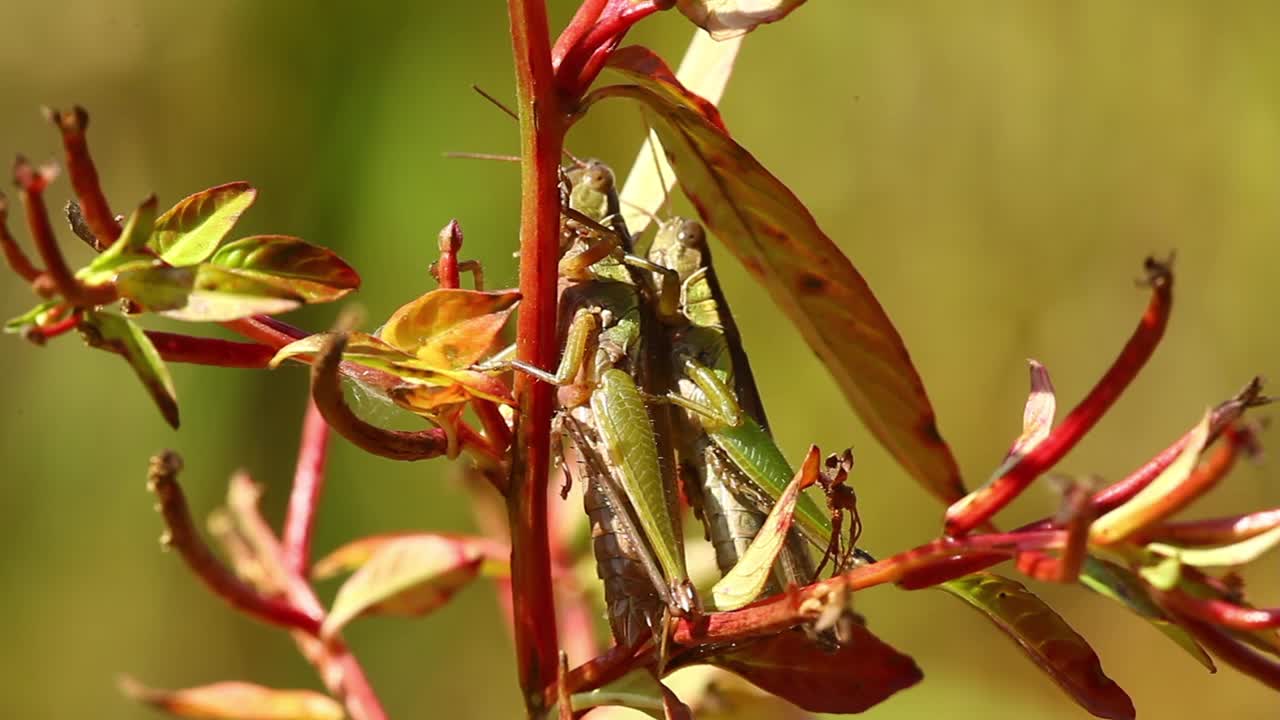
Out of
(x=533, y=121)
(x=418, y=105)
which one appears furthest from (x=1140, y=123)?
(x=533, y=121)

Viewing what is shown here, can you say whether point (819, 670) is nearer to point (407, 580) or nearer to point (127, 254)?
point (407, 580)

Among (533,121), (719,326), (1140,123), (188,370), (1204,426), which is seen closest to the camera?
(1204,426)

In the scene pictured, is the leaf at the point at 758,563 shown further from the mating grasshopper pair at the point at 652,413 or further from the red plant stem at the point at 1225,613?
the red plant stem at the point at 1225,613

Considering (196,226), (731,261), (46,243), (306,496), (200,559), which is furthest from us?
(731,261)

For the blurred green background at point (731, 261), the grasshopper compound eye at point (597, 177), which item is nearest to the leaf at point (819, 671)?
the grasshopper compound eye at point (597, 177)

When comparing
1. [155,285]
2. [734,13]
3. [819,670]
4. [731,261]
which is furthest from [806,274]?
[731,261]

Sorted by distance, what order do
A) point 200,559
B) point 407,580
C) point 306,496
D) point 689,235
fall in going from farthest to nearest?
point 689,235
point 306,496
point 407,580
point 200,559

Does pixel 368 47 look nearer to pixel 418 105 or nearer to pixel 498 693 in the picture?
pixel 418 105
